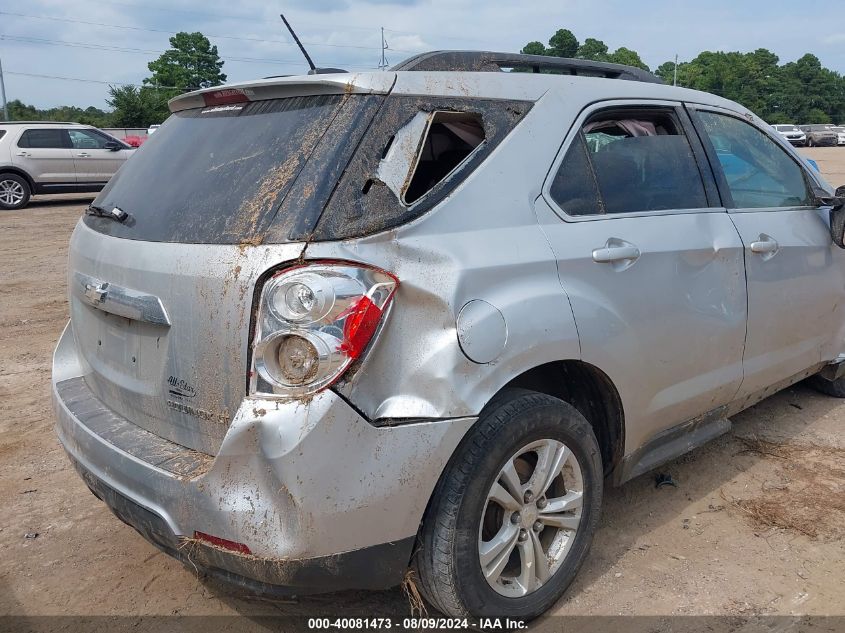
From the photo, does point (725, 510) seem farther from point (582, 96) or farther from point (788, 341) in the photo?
point (582, 96)

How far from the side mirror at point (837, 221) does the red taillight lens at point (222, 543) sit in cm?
326

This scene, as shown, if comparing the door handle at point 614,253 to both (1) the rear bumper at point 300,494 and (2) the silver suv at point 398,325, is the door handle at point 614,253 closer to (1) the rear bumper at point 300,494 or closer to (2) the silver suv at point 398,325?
(2) the silver suv at point 398,325

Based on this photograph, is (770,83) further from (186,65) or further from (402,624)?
(402,624)

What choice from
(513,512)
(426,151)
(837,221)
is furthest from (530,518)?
(837,221)

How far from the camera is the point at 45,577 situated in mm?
2955

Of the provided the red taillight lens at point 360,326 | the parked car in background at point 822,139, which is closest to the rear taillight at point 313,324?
the red taillight lens at point 360,326

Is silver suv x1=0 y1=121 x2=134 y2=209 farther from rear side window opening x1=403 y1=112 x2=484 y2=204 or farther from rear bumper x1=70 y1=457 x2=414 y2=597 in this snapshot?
rear bumper x1=70 y1=457 x2=414 y2=597

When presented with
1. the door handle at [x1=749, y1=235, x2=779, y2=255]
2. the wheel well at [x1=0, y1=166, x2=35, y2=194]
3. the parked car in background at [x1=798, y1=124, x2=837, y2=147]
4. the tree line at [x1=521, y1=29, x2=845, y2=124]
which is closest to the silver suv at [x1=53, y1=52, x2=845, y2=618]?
the door handle at [x1=749, y1=235, x2=779, y2=255]

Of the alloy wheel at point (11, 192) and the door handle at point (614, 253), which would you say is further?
the alloy wheel at point (11, 192)

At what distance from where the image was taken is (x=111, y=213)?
8.96 feet

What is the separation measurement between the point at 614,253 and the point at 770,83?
98.1m

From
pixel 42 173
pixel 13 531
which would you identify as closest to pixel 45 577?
pixel 13 531

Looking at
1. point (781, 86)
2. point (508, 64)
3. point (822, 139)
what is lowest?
point (822, 139)

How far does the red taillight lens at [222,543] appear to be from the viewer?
2091 mm
